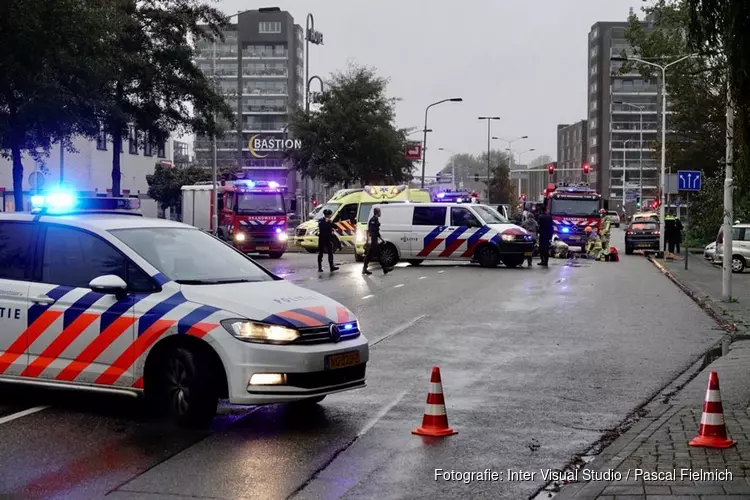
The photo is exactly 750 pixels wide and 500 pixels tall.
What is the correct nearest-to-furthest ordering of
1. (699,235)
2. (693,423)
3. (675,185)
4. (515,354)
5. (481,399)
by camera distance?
(693,423) → (481,399) → (515,354) → (675,185) → (699,235)

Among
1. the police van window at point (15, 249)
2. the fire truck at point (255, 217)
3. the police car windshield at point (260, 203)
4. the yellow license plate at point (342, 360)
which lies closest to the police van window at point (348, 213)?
the fire truck at point (255, 217)

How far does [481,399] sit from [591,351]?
3830mm

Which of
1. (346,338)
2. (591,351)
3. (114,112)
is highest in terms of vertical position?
(114,112)

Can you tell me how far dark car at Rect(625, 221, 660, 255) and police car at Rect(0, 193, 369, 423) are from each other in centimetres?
3607

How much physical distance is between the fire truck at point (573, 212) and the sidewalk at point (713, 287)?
6.31 metres

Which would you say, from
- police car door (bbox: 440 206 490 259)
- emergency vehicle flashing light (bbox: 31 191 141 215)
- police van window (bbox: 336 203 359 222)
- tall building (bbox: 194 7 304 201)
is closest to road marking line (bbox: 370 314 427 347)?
emergency vehicle flashing light (bbox: 31 191 141 215)

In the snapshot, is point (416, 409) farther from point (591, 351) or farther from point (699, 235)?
point (699, 235)

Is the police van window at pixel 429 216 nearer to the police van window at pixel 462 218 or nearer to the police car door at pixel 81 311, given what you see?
the police van window at pixel 462 218

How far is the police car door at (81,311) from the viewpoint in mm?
7656

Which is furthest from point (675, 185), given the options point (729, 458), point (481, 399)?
point (729, 458)

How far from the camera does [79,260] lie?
8.12 metres

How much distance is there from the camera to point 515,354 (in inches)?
473

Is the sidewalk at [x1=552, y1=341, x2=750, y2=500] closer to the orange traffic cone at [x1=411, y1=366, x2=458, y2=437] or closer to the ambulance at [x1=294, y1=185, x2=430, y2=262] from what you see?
the orange traffic cone at [x1=411, y1=366, x2=458, y2=437]

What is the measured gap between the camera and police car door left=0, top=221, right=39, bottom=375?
8086mm
